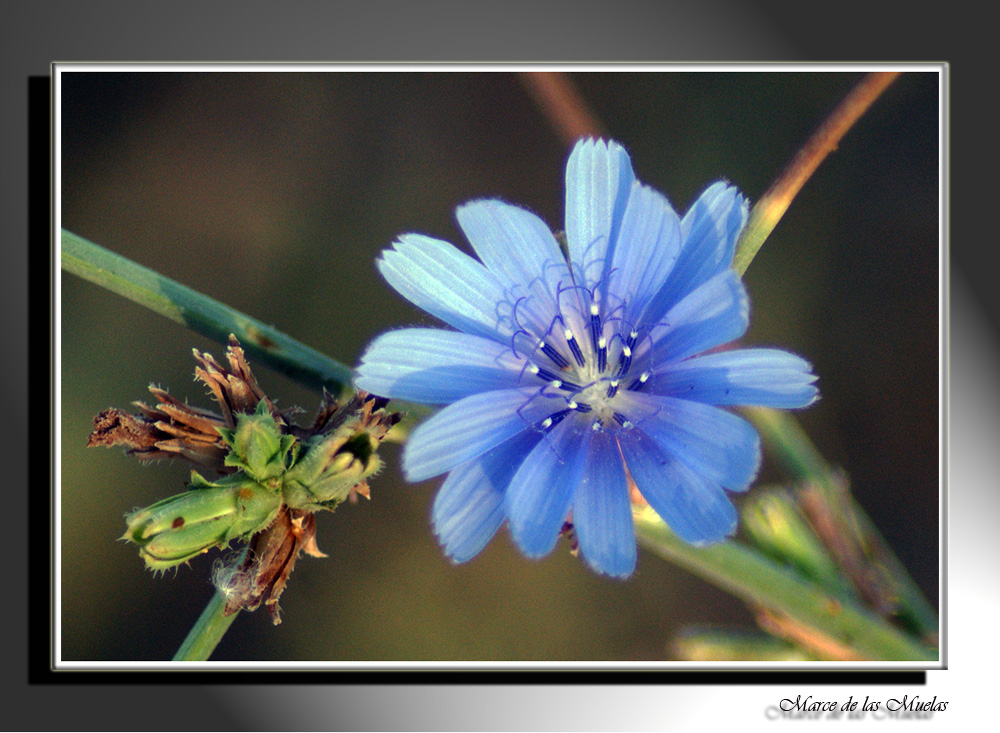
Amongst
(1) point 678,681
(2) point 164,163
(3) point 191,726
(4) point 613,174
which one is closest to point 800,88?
(4) point 613,174

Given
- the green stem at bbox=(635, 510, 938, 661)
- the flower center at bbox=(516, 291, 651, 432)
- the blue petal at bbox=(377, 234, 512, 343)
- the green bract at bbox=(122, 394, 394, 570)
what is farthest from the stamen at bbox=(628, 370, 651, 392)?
the green bract at bbox=(122, 394, 394, 570)

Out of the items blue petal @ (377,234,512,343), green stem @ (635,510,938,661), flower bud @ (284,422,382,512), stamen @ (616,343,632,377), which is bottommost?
green stem @ (635,510,938,661)

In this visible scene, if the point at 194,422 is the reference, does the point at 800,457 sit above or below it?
below

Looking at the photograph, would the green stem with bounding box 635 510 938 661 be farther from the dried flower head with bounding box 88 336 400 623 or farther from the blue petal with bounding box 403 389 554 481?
the dried flower head with bounding box 88 336 400 623

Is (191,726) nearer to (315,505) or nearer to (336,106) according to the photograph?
(315,505)

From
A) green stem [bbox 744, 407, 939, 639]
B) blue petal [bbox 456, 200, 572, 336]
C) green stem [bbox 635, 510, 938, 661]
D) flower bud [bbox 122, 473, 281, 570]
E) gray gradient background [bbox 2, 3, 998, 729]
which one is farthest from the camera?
green stem [bbox 744, 407, 939, 639]

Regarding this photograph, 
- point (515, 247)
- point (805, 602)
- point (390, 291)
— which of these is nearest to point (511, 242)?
point (515, 247)

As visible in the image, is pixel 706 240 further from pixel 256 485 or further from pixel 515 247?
pixel 256 485
